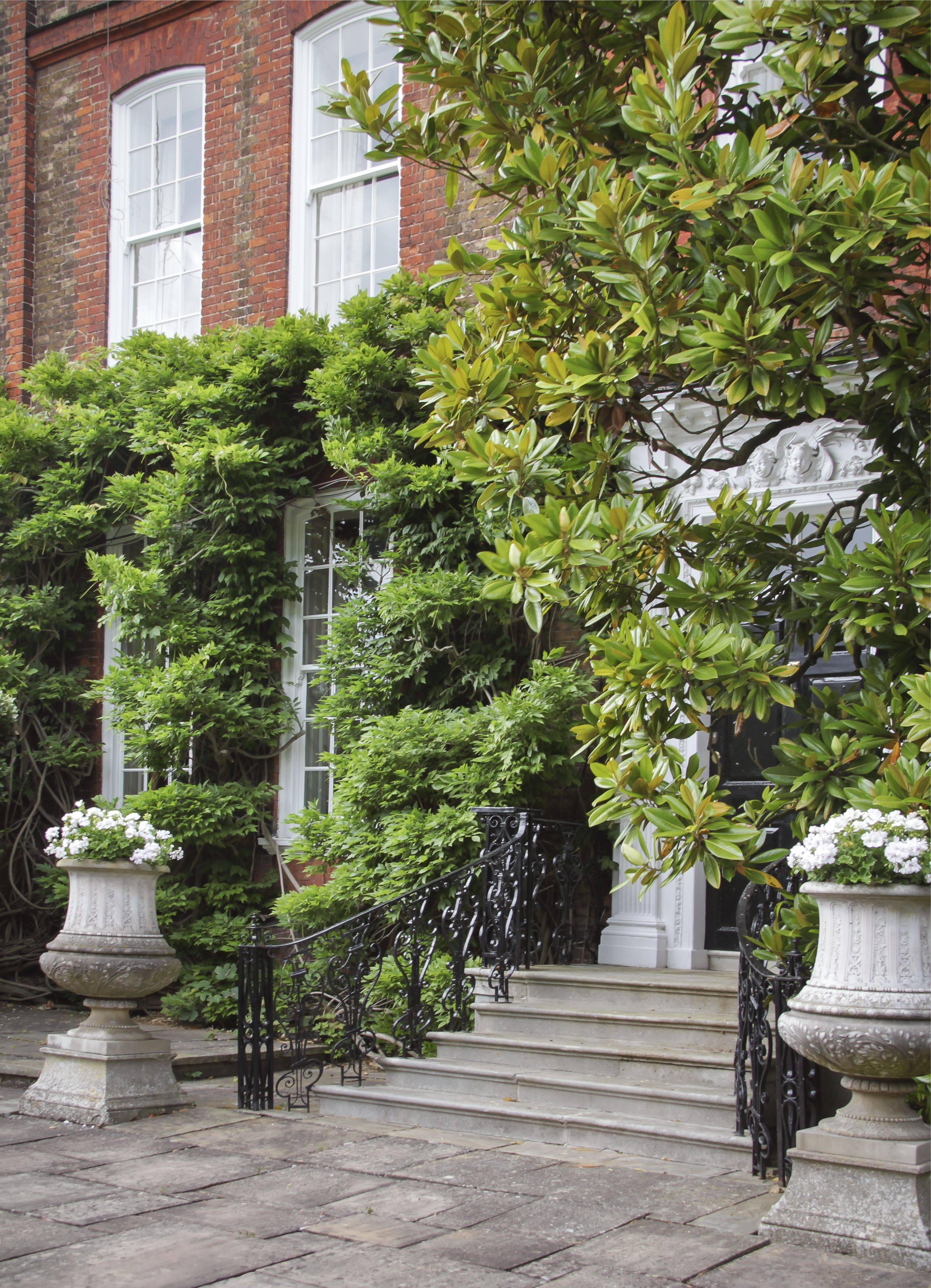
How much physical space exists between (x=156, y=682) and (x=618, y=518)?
554 centimetres

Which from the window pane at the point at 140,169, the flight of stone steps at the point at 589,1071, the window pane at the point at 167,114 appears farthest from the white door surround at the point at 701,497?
the window pane at the point at 140,169

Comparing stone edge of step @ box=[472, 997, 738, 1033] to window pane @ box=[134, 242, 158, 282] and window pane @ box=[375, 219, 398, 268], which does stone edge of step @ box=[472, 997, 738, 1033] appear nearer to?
window pane @ box=[375, 219, 398, 268]

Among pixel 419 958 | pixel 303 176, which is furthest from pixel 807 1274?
pixel 303 176

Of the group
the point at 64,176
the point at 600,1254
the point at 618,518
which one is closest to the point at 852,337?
the point at 618,518

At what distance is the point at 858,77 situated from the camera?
4.93 m

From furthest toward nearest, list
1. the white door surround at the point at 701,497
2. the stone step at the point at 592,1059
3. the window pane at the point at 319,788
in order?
the window pane at the point at 319,788 → the white door surround at the point at 701,497 → the stone step at the point at 592,1059

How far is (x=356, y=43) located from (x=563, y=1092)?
8.23m

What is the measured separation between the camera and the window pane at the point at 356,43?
33.8ft

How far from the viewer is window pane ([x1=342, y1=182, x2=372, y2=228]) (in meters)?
10.4

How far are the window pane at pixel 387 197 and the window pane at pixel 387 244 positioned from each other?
61mm

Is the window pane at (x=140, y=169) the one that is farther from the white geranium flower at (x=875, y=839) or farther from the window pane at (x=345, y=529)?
the white geranium flower at (x=875, y=839)

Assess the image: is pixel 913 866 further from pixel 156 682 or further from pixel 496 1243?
pixel 156 682

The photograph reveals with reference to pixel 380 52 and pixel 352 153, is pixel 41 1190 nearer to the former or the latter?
pixel 352 153

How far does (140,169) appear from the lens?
11758mm
